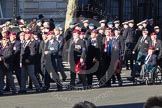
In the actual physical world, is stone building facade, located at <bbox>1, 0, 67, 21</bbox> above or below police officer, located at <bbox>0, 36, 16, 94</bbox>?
above

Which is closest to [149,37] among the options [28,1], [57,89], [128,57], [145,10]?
[128,57]

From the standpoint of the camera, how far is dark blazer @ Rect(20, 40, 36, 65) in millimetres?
14781

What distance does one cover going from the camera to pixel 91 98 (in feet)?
45.0

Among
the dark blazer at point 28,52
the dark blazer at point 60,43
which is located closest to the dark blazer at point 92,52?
the dark blazer at point 60,43

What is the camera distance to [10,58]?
14531 millimetres

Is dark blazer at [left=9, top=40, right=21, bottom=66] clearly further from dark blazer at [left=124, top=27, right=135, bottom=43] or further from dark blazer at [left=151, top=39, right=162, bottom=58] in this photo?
dark blazer at [left=124, top=27, right=135, bottom=43]

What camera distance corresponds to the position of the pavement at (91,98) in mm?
12547

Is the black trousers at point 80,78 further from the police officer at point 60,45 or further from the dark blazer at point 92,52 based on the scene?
the police officer at point 60,45

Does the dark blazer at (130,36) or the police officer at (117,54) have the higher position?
the dark blazer at (130,36)

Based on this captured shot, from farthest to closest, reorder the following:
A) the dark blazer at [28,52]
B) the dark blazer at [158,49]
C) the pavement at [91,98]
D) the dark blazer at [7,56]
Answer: the dark blazer at [158,49] → the dark blazer at [28,52] → the dark blazer at [7,56] → the pavement at [91,98]

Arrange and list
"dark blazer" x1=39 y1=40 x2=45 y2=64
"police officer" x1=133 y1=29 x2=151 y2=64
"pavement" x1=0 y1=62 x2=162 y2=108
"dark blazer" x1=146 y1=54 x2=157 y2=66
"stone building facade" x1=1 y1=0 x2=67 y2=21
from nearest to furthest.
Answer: "pavement" x1=0 y1=62 x2=162 y2=108, "dark blazer" x1=39 y1=40 x2=45 y2=64, "dark blazer" x1=146 y1=54 x2=157 y2=66, "police officer" x1=133 y1=29 x2=151 y2=64, "stone building facade" x1=1 y1=0 x2=67 y2=21

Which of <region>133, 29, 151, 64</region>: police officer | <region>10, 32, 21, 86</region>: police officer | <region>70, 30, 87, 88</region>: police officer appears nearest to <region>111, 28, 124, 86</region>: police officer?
<region>133, 29, 151, 64</region>: police officer

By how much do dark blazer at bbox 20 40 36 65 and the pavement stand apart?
3.15 feet

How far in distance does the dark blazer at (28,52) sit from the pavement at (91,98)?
0.96m
